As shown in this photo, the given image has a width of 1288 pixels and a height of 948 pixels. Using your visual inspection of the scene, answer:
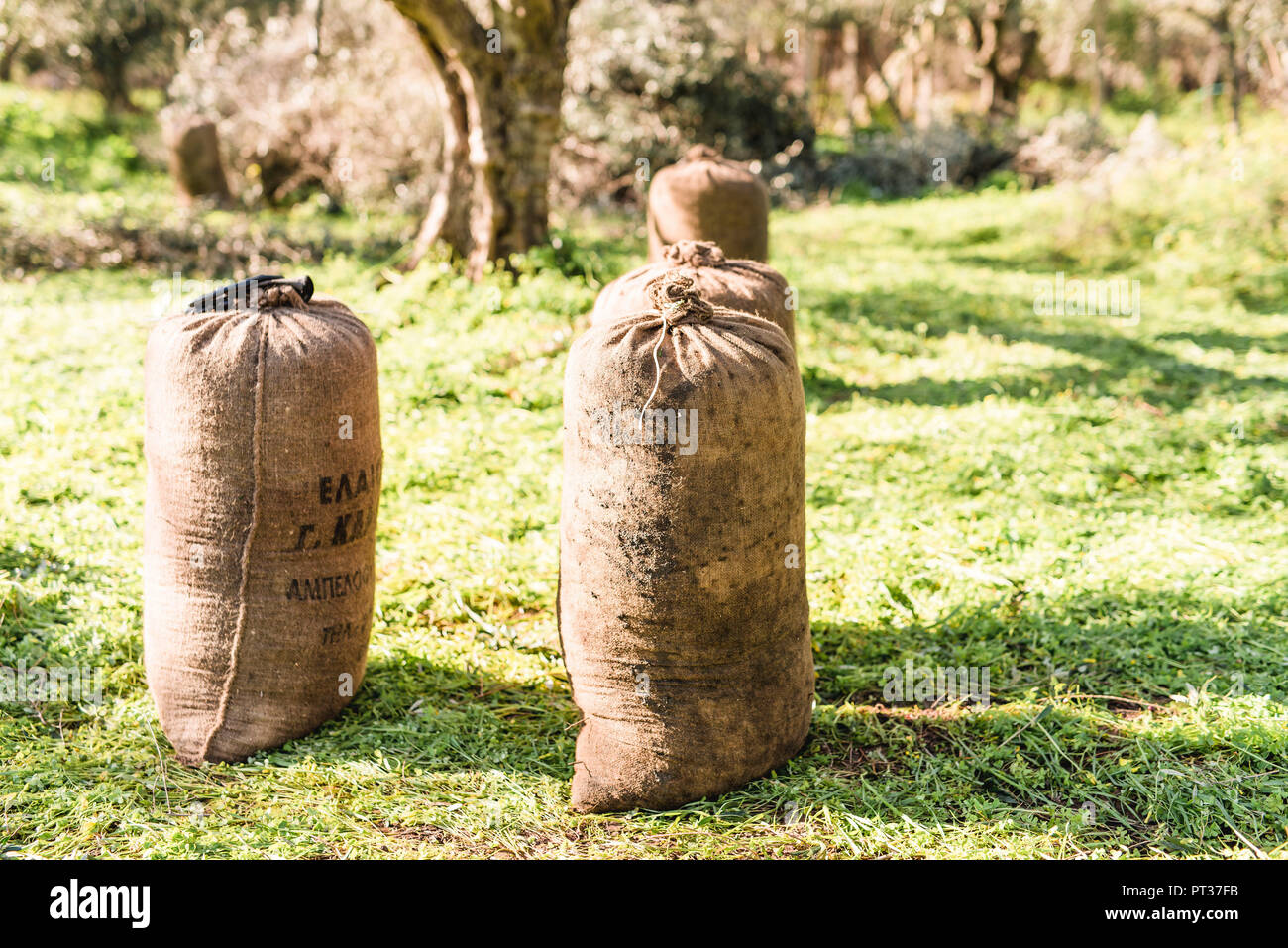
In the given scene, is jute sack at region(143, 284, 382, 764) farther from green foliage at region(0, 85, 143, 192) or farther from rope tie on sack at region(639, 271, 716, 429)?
green foliage at region(0, 85, 143, 192)

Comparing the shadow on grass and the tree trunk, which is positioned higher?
the tree trunk

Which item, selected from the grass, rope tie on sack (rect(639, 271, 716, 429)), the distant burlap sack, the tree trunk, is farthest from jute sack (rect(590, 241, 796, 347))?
the distant burlap sack

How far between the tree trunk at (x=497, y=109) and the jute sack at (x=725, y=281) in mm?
4238

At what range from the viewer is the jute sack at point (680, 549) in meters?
3.24

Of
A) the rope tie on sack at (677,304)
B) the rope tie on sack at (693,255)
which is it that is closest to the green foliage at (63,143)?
the rope tie on sack at (693,255)

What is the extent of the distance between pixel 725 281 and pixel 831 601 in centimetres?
160

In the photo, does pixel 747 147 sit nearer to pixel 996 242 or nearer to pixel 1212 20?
pixel 996 242

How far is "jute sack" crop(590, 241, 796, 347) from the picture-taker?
5059 millimetres

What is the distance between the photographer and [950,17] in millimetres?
22641

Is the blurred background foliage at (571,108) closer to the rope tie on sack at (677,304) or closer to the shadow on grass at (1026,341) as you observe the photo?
the shadow on grass at (1026,341)

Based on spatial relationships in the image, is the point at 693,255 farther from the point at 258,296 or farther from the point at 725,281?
the point at 258,296

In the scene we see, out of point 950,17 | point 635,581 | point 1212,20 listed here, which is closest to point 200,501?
point 635,581

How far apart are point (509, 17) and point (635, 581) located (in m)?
6.97

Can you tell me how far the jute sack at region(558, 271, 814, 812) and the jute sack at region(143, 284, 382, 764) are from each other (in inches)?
30.8
